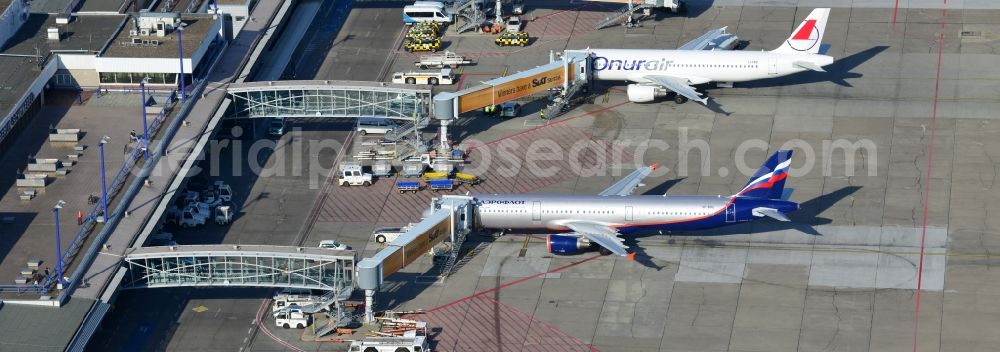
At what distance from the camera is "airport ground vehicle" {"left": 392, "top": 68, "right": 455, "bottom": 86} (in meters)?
Answer: 198

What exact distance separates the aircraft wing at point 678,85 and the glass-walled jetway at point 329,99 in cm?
2330

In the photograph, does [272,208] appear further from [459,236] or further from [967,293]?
[967,293]

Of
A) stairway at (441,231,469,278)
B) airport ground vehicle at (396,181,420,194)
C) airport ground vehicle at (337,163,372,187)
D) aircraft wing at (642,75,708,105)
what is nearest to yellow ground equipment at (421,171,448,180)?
airport ground vehicle at (396,181,420,194)

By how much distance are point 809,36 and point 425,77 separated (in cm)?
3896

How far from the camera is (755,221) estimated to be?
167625 millimetres

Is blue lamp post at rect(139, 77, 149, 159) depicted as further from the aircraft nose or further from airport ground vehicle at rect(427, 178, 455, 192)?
the aircraft nose

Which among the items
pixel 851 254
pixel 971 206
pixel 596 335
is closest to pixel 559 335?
pixel 596 335

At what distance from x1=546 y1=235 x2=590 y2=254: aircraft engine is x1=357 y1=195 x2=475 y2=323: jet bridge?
7467mm

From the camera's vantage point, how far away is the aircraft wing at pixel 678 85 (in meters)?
189

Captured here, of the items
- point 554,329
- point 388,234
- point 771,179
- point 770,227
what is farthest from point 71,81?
point 771,179

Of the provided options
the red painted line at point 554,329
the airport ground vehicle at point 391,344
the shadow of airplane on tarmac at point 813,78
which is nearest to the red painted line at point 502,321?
the red painted line at point 554,329

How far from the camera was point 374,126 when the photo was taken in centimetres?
18875

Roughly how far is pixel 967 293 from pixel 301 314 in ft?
173

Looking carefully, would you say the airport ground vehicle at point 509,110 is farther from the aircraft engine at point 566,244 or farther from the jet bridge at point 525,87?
the aircraft engine at point 566,244
